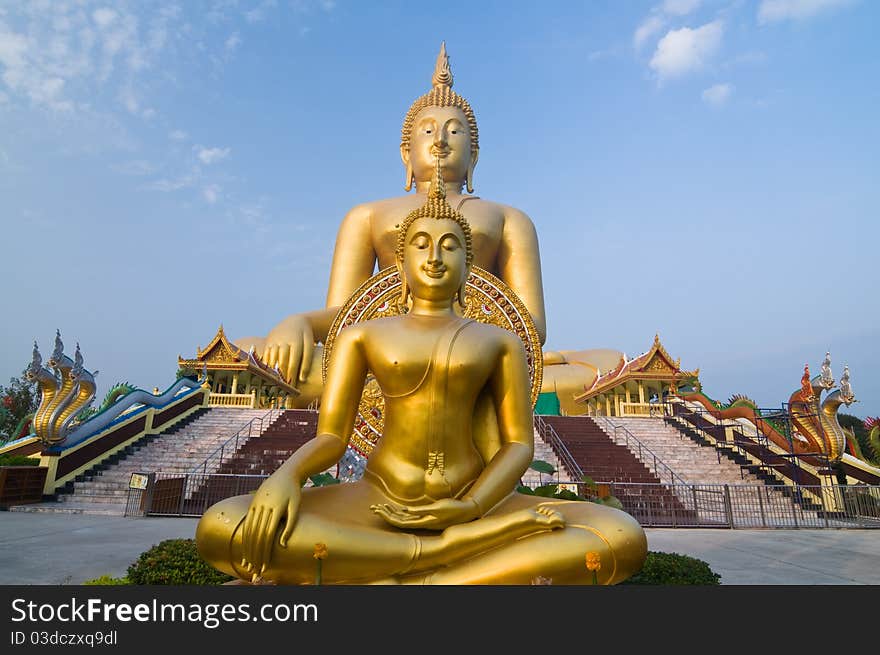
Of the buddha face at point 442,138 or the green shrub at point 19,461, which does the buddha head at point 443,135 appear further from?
the green shrub at point 19,461

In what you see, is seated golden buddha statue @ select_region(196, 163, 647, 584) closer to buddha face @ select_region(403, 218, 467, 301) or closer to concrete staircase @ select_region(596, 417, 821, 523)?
buddha face @ select_region(403, 218, 467, 301)

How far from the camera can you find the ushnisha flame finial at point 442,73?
1325 centimetres

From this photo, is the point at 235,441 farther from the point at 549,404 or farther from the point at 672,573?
the point at 549,404

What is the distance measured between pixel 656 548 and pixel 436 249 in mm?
4752

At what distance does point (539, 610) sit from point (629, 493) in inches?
341

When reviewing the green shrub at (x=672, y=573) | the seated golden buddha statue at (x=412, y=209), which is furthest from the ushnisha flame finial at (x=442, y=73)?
the green shrub at (x=672, y=573)

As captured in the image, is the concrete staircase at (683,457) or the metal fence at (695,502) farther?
the concrete staircase at (683,457)

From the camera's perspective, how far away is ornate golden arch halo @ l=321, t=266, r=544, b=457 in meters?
5.43

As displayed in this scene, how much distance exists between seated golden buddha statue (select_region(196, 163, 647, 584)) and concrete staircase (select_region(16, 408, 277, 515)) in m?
7.71

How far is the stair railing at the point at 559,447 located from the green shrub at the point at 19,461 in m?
9.91

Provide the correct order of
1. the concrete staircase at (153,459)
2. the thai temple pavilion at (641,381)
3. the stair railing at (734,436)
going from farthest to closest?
1. the thai temple pavilion at (641,381)
2. the stair railing at (734,436)
3. the concrete staircase at (153,459)

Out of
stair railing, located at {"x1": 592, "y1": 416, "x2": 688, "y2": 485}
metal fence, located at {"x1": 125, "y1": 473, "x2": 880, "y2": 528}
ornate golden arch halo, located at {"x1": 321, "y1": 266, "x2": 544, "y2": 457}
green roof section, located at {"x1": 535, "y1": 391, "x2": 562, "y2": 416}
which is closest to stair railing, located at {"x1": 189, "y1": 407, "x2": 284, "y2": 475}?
metal fence, located at {"x1": 125, "y1": 473, "x2": 880, "y2": 528}

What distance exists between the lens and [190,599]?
2.07 meters

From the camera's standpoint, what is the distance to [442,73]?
43.7ft
